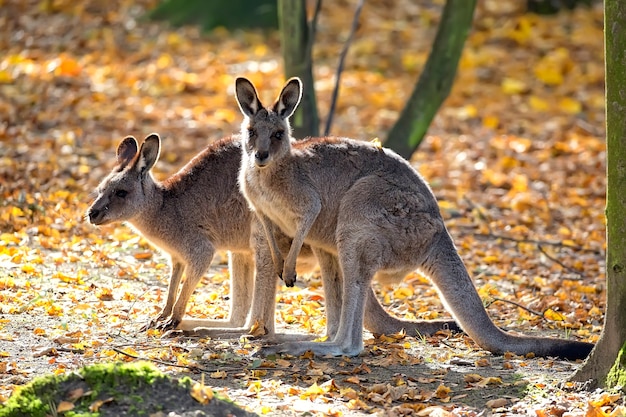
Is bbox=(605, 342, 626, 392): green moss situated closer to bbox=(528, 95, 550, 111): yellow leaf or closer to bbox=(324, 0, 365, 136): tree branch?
bbox=(324, 0, 365, 136): tree branch

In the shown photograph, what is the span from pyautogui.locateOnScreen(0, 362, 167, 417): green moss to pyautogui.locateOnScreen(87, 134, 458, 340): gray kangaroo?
176cm

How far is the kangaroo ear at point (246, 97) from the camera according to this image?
225 inches

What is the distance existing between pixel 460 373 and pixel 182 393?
179 centimetres

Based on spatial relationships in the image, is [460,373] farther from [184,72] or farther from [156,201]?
[184,72]

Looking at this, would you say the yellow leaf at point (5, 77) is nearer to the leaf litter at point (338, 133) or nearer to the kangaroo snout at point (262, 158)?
the leaf litter at point (338, 133)

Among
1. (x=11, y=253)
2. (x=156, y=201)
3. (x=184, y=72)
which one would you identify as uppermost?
(x=184, y=72)

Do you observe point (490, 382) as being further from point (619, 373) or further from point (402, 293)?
point (402, 293)

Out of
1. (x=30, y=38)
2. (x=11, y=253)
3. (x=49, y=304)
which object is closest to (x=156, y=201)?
(x=49, y=304)

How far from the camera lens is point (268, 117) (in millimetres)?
5715

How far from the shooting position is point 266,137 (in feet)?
18.5

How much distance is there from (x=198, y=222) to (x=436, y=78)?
3495mm

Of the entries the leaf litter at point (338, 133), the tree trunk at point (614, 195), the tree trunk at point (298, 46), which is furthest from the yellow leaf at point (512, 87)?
the tree trunk at point (614, 195)

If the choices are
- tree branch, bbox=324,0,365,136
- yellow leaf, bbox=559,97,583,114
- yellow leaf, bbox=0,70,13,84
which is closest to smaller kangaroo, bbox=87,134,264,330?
tree branch, bbox=324,0,365,136

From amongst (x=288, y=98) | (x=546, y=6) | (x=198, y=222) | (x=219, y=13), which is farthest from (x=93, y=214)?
(x=546, y=6)
